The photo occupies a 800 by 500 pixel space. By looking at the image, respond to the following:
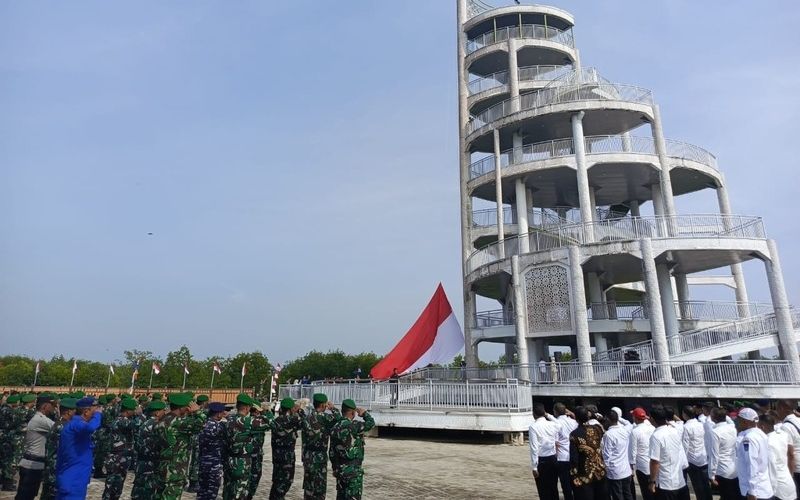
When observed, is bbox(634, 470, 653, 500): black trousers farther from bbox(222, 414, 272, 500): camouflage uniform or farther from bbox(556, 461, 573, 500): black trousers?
bbox(222, 414, 272, 500): camouflage uniform

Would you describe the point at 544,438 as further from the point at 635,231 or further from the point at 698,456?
the point at 635,231

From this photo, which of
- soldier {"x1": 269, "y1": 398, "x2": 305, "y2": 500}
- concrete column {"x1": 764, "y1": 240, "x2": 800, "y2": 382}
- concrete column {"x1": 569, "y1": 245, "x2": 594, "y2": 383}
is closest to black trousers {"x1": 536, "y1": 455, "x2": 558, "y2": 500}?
soldier {"x1": 269, "y1": 398, "x2": 305, "y2": 500}

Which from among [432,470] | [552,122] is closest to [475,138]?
[552,122]

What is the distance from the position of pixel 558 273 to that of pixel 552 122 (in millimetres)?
9192

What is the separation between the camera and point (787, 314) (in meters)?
19.0

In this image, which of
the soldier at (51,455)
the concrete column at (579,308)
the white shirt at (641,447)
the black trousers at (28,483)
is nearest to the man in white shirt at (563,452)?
the white shirt at (641,447)

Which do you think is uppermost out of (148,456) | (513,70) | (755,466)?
(513,70)

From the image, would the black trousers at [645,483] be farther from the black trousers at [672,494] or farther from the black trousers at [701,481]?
the black trousers at [701,481]

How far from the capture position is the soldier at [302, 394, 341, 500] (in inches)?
298

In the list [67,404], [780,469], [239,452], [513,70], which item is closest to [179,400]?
[239,452]

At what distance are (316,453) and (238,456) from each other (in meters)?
1.17

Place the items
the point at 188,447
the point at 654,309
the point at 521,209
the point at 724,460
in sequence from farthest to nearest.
A: the point at 521,209, the point at 654,309, the point at 188,447, the point at 724,460

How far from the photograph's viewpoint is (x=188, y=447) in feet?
22.8

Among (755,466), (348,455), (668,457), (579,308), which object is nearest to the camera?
(755,466)
